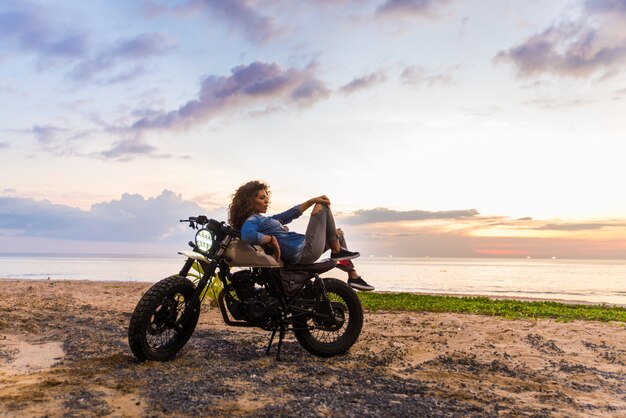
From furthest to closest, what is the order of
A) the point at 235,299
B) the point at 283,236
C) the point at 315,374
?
the point at 283,236, the point at 235,299, the point at 315,374

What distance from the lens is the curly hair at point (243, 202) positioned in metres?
7.28

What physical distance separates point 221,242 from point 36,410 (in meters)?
2.94

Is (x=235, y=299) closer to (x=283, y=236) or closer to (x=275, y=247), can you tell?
(x=275, y=247)

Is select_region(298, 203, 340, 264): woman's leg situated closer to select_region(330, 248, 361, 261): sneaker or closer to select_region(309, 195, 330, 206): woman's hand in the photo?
select_region(309, 195, 330, 206): woman's hand

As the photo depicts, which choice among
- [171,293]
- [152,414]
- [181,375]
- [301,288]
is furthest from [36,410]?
[301,288]

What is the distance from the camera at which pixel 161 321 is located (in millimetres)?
6637

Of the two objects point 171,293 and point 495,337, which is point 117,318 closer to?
point 171,293

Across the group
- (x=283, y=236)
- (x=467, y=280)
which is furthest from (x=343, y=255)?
(x=467, y=280)

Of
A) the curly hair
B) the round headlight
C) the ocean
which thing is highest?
the curly hair

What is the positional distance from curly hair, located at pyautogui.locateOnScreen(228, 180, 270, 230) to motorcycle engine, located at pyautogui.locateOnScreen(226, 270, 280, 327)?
→ 79 centimetres

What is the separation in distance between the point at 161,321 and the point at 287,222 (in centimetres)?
227

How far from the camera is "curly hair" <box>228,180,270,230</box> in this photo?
7.28 meters

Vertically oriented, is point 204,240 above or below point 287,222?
below

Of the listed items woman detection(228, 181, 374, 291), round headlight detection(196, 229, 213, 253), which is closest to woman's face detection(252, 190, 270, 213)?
woman detection(228, 181, 374, 291)
